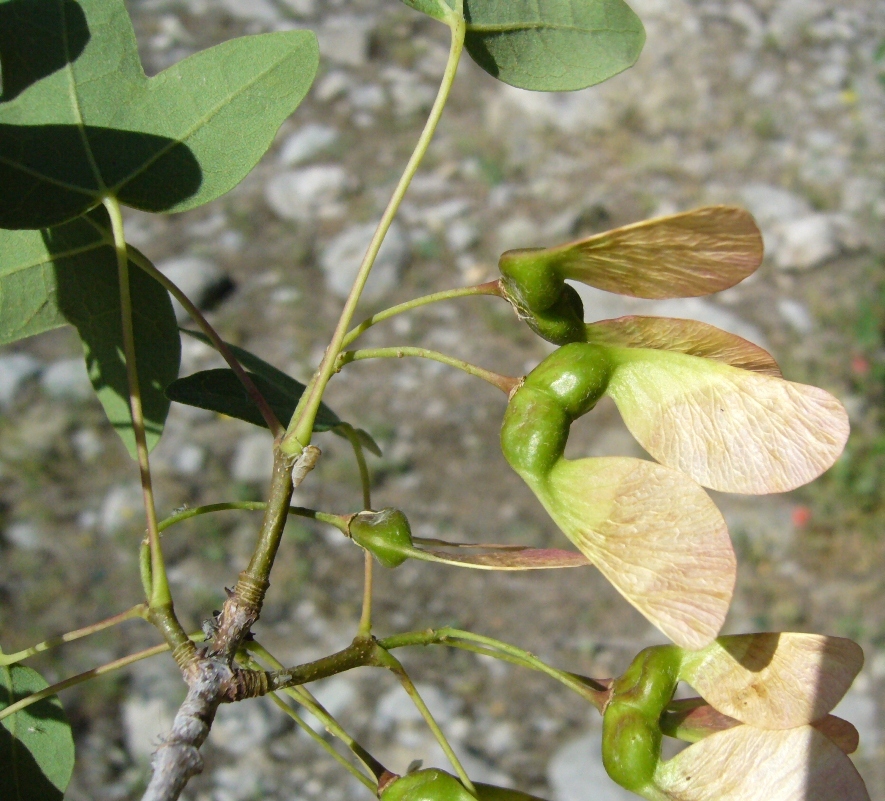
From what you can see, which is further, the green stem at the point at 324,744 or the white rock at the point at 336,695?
the white rock at the point at 336,695

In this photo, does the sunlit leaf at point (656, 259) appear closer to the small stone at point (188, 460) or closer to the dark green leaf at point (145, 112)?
the dark green leaf at point (145, 112)

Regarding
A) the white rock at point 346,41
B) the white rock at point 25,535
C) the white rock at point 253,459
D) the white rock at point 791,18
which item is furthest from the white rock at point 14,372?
the white rock at point 791,18

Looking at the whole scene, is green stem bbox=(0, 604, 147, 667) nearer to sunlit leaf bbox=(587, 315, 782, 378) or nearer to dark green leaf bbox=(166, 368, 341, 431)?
dark green leaf bbox=(166, 368, 341, 431)

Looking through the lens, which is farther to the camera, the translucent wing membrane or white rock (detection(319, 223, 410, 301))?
white rock (detection(319, 223, 410, 301))

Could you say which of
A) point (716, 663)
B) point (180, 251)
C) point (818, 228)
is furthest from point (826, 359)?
point (716, 663)

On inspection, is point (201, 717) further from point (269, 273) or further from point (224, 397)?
point (269, 273)

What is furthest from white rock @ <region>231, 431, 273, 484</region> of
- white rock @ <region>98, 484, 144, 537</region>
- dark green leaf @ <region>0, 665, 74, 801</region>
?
dark green leaf @ <region>0, 665, 74, 801</region>
